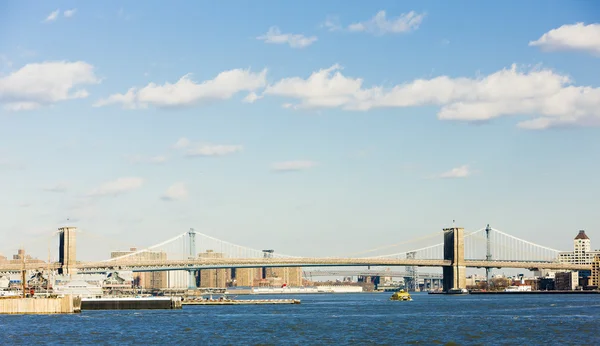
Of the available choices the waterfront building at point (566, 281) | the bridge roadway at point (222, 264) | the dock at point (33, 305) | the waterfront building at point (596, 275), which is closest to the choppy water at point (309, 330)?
the dock at point (33, 305)

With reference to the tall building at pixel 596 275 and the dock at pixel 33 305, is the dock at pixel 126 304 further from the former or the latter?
the tall building at pixel 596 275

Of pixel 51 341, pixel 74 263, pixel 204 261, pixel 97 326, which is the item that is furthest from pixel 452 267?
pixel 51 341

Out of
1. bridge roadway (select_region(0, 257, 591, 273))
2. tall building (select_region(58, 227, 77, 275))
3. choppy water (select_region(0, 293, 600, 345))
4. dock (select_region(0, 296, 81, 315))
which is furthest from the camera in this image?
tall building (select_region(58, 227, 77, 275))

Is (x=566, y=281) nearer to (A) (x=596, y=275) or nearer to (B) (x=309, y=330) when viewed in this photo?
(A) (x=596, y=275)

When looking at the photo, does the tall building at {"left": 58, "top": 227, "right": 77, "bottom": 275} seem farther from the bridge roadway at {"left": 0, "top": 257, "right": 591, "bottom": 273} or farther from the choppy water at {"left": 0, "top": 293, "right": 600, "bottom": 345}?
the choppy water at {"left": 0, "top": 293, "right": 600, "bottom": 345}

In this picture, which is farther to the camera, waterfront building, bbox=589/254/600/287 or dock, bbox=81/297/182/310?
waterfront building, bbox=589/254/600/287

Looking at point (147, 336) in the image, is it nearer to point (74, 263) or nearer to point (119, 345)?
point (119, 345)

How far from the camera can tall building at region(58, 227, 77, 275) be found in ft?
482

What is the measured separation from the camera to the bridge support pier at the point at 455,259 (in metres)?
151

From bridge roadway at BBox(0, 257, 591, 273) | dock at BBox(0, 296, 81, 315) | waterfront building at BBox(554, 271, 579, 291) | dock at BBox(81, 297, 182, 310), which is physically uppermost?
bridge roadway at BBox(0, 257, 591, 273)

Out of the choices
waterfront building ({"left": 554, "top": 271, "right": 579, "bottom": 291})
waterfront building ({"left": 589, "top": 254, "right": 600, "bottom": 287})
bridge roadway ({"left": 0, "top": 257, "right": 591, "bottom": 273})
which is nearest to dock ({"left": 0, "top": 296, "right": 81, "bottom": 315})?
bridge roadway ({"left": 0, "top": 257, "right": 591, "bottom": 273})

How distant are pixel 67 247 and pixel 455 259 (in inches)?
2186

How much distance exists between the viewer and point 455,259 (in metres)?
150

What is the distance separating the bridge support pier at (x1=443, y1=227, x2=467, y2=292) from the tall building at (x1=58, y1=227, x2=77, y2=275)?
178 ft
